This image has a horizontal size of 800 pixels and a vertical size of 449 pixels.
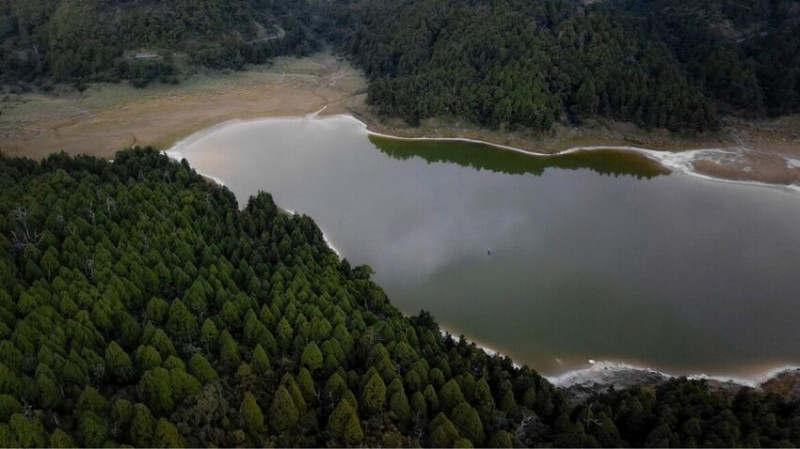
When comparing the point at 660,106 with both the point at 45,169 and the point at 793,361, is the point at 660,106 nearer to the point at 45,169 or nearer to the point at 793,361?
the point at 793,361

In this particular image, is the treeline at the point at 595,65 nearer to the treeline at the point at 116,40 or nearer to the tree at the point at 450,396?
the treeline at the point at 116,40

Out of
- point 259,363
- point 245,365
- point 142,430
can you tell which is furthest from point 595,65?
point 142,430

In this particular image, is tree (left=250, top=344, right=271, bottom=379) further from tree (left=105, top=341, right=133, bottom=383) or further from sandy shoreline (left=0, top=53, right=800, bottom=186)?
sandy shoreline (left=0, top=53, right=800, bottom=186)

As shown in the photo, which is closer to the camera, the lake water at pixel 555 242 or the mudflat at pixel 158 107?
the lake water at pixel 555 242

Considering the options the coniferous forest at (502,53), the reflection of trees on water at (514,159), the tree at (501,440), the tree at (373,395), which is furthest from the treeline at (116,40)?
the tree at (501,440)

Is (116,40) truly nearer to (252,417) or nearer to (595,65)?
(595,65)
